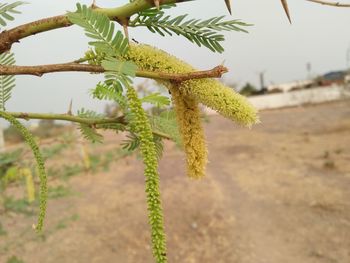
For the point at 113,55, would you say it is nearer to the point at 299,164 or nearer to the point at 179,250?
the point at 179,250

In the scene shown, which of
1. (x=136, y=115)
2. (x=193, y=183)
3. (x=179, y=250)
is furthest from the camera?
(x=193, y=183)

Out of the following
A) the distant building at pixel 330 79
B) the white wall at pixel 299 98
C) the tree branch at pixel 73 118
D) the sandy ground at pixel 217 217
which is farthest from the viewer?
the distant building at pixel 330 79

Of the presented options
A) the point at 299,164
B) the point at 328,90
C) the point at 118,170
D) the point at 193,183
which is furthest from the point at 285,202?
the point at 328,90

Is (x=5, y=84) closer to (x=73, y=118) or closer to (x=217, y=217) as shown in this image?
(x=73, y=118)

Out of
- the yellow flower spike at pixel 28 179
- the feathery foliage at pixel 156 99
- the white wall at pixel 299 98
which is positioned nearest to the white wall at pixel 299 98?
the white wall at pixel 299 98

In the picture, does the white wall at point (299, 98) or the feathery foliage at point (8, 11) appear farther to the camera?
the white wall at point (299, 98)

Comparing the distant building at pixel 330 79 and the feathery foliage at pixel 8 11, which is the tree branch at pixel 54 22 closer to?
the feathery foliage at pixel 8 11

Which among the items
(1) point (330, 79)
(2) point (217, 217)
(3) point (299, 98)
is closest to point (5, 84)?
(2) point (217, 217)
